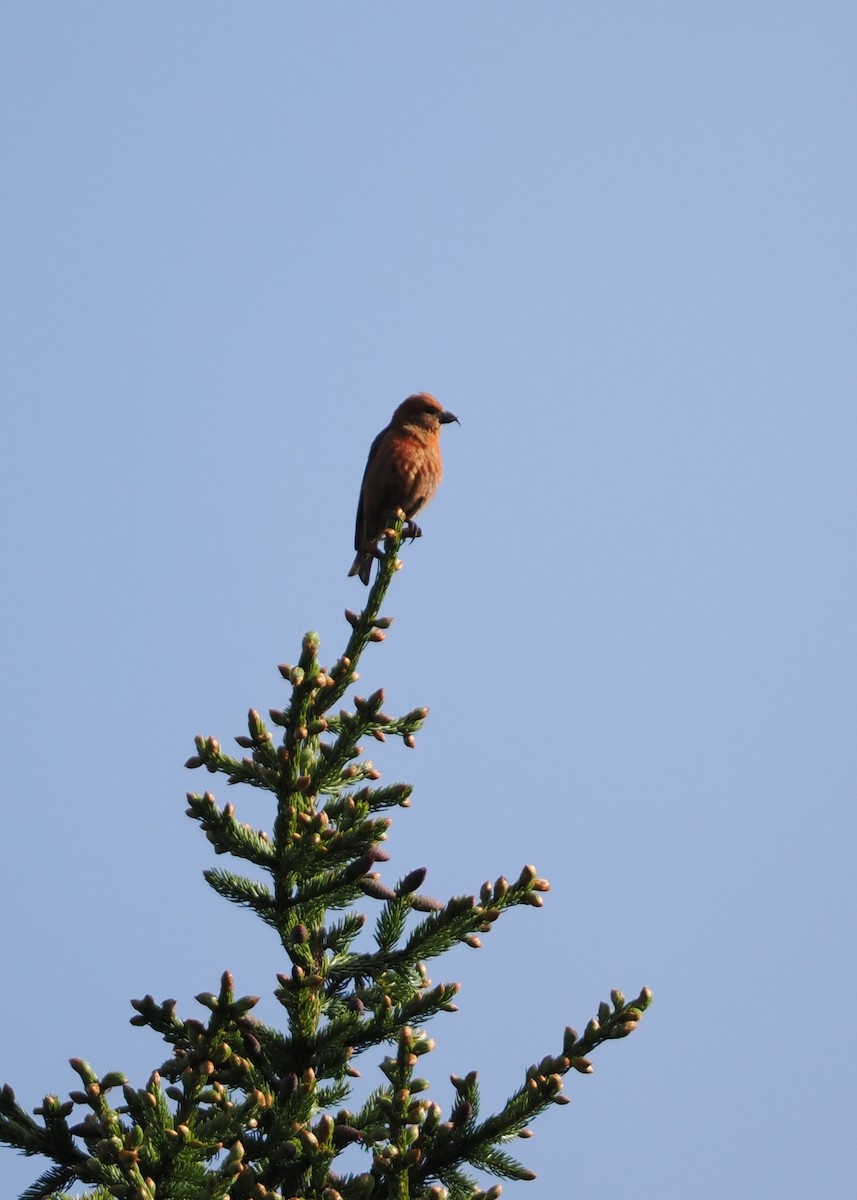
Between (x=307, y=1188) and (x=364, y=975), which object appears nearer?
(x=307, y=1188)

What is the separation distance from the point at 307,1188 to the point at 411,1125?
374 mm

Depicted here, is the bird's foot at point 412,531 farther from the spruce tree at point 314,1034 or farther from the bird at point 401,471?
the spruce tree at point 314,1034

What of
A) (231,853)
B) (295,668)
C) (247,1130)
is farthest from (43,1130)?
(295,668)

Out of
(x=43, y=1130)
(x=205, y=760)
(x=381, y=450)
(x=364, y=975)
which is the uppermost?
(x=381, y=450)

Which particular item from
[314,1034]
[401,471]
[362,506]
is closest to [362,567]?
[362,506]

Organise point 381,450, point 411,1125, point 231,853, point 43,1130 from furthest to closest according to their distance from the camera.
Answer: point 381,450 < point 231,853 < point 43,1130 < point 411,1125

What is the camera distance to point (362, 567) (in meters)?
7.81

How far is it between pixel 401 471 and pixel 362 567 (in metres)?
0.78

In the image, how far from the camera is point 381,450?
24.6ft

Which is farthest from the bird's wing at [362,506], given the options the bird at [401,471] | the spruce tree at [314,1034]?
the spruce tree at [314,1034]

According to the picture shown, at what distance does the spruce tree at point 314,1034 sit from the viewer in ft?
9.51

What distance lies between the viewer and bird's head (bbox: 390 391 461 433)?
7773mm

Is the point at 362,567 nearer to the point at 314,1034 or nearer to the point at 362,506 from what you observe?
the point at 362,506

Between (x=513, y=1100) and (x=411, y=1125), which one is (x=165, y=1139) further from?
(x=513, y=1100)
